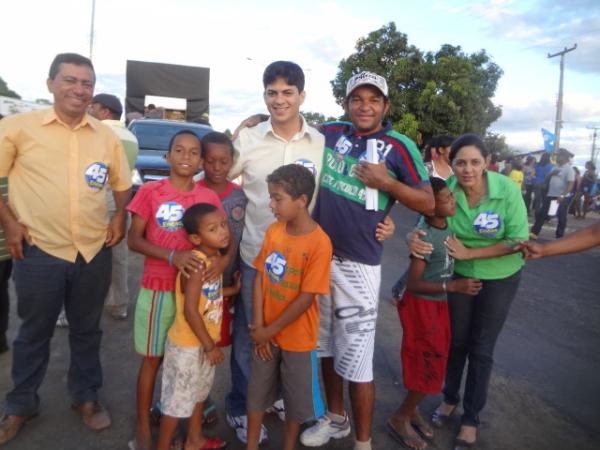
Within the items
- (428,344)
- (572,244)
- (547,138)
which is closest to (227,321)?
(428,344)

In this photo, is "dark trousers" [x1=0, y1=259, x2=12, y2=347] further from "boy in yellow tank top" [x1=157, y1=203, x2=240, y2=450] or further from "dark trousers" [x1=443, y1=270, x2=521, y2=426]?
"dark trousers" [x1=443, y1=270, x2=521, y2=426]

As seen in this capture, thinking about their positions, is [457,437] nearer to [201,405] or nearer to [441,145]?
[201,405]

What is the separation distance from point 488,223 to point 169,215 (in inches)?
78.8

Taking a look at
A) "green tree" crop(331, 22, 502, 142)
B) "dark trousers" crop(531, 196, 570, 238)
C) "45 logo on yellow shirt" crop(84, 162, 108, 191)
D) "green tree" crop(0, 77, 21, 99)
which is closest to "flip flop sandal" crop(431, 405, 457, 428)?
"45 logo on yellow shirt" crop(84, 162, 108, 191)

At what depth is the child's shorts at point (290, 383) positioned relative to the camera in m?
2.44

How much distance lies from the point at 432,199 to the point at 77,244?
2.15 m

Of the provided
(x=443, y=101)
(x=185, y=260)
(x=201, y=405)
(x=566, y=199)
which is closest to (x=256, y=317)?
(x=185, y=260)

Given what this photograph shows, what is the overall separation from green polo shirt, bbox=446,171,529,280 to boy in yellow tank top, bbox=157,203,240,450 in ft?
5.25

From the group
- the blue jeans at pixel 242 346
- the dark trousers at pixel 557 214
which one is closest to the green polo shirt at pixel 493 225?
the blue jeans at pixel 242 346

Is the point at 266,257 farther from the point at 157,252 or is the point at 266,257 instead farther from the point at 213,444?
the point at 213,444

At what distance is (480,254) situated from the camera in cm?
285

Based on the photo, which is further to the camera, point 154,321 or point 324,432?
point 324,432

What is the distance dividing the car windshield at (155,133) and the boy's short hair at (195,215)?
684 cm

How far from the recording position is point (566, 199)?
1123 cm
